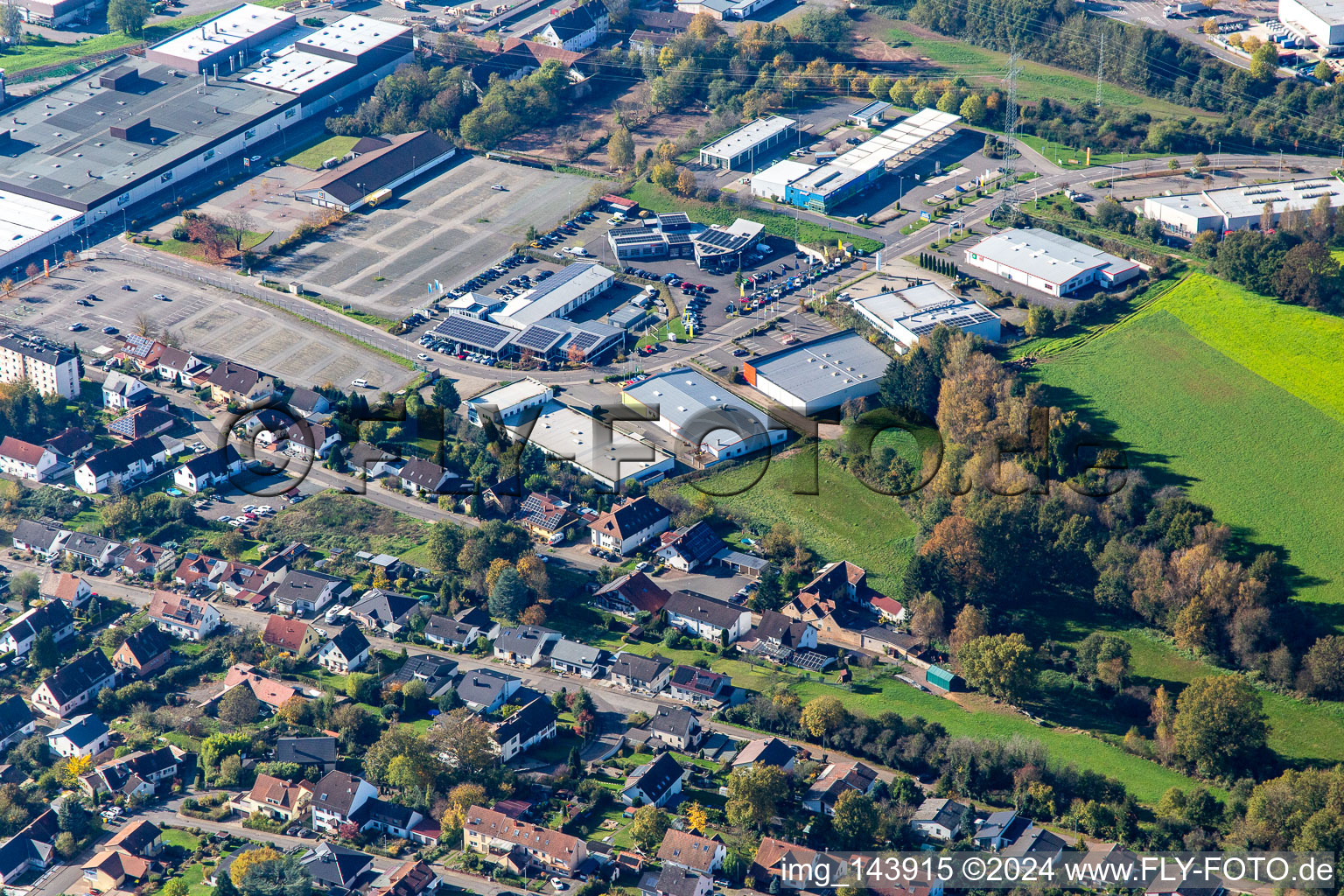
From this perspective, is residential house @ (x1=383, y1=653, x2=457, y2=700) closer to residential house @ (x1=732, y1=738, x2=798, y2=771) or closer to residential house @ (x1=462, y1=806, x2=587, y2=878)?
residential house @ (x1=462, y1=806, x2=587, y2=878)

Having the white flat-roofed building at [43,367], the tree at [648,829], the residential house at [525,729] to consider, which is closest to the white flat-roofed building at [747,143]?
the white flat-roofed building at [43,367]

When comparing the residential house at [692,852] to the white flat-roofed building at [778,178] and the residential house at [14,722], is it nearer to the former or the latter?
the residential house at [14,722]

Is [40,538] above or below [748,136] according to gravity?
below

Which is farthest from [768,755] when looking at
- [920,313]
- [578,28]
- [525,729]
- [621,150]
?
[578,28]

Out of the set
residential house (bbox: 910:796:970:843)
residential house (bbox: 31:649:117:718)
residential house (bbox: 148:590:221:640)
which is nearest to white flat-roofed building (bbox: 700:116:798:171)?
residential house (bbox: 148:590:221:640)

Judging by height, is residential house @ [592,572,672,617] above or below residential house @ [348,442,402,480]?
below

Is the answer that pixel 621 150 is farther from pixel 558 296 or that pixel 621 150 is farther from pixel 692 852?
pixel 692 852

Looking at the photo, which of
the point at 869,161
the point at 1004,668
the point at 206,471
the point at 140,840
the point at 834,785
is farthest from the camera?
the point at 869,161
